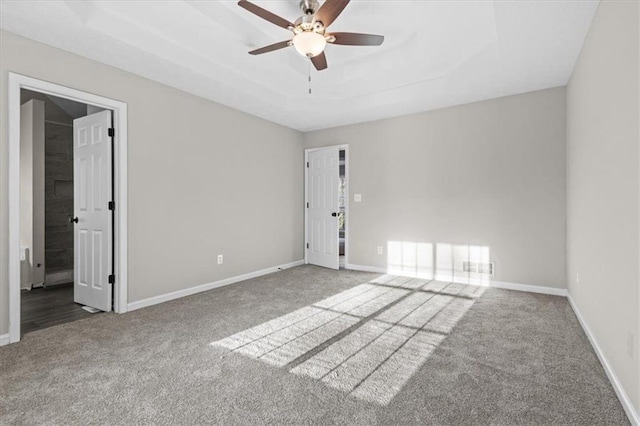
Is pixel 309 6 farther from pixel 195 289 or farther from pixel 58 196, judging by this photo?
pixel 58 196

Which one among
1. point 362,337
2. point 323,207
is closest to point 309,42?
point 362,337

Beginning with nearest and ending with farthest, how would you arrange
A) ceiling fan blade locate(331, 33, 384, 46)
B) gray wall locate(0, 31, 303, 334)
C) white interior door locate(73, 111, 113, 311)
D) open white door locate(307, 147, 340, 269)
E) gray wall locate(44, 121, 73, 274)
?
ceiling fan blade locate(331, 33, 384, 46)
gray wall locate(0, 31, 303, 334)
white interior door locate(73, 111, 113, 311)
gray wall locate(44, 121, 73, 274)
open white door locate(307, 147, 340, 269)

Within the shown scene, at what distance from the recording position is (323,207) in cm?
584

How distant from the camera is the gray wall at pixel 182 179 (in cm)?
292

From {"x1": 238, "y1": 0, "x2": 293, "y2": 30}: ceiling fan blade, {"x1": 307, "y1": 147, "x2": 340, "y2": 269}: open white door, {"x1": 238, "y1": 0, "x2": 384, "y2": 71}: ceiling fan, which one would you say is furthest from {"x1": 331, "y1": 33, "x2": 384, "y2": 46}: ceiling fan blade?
{"x1": 307, "y1": 147, "x2": 340, "y2": 269}: open white door

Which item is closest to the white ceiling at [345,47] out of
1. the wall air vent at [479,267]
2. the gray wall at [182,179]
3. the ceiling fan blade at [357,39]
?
the gray wall at [182,179]

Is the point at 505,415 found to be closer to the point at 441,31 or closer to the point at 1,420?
the point at 1,420

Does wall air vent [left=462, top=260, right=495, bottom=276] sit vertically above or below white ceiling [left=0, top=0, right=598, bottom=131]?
below

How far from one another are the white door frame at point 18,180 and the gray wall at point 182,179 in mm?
47

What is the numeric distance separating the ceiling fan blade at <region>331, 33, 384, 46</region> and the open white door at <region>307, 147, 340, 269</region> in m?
3.13

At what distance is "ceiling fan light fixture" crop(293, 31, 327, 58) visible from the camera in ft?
7.66

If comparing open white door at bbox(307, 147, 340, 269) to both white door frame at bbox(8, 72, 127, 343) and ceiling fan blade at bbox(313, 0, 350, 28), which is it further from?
ceiling fan blade at bbox(313, 0, 350, 28)

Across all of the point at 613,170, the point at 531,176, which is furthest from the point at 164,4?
the point at 531,176

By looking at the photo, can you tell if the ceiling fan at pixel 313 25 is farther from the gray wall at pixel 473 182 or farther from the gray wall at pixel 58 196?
the gray wall at pixel 58 196
